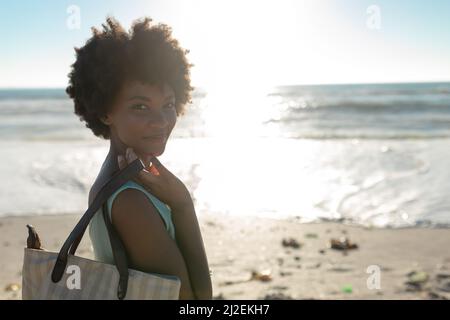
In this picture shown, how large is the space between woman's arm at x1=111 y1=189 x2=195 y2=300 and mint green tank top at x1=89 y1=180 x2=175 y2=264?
2cm

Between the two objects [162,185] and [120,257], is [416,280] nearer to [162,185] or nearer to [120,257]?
[162,185]

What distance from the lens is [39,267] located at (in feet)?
5.43

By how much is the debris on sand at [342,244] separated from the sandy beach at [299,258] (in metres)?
0.05

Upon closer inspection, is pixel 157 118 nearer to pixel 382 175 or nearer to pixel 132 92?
pixel 132 92

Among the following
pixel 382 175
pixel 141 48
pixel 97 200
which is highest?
pixel 382 175

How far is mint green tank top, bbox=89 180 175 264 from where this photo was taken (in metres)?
1.57

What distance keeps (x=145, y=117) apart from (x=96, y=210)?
35 cm

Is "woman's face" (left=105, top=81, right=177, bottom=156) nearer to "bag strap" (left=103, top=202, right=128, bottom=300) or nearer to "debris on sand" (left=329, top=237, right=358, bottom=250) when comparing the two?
"bag strap" (left=103, top=202, right=128, bottom=300)

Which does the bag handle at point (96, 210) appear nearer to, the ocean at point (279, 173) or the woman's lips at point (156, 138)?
the woman's lips at point (156, 138)

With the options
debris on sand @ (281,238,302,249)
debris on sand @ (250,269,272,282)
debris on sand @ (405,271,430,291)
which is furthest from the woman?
debris on sand @ (281,238,302,249)

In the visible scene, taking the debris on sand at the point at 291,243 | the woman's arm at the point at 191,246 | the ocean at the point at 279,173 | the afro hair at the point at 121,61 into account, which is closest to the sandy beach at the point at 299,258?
the debris on sand at the point at 291,243

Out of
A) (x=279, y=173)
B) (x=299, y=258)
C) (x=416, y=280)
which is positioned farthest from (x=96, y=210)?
(x=279, y=173)
